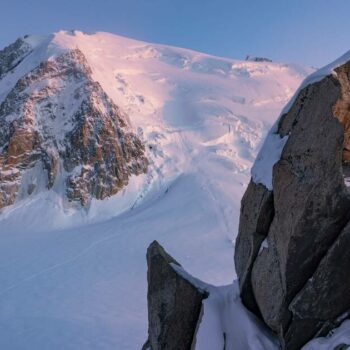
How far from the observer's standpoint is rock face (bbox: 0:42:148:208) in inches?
1649

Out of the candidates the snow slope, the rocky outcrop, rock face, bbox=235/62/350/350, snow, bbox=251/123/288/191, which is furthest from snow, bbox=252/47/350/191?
the rocky outcrop

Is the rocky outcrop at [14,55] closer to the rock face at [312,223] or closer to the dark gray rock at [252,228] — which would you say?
the dark gray rock at [252,228]

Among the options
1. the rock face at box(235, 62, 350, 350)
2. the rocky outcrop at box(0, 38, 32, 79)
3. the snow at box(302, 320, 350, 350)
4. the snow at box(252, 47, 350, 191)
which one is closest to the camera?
the snow at box(302, 320, 350, 350)

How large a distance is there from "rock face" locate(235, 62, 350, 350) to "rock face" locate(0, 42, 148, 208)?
3533 cm

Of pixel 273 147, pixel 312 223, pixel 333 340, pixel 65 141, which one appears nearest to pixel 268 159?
pixel 273 147

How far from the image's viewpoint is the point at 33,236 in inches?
1352

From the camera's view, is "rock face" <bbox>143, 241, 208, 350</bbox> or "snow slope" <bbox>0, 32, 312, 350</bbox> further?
"snow slope" <bbox>0, 32, 312, 350</bbox>

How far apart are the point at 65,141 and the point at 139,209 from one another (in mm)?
13469

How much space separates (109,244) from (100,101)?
873 inches

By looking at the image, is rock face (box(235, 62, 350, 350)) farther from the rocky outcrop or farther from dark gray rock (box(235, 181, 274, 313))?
the rocky outcrop

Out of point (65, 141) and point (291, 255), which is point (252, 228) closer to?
point (291, 255)

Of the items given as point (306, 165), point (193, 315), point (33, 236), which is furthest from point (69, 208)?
point (306, 165)

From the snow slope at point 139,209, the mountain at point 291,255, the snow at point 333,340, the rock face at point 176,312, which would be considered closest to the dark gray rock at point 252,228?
the mountain at point 291,255

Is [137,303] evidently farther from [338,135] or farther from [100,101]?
[100,101]
